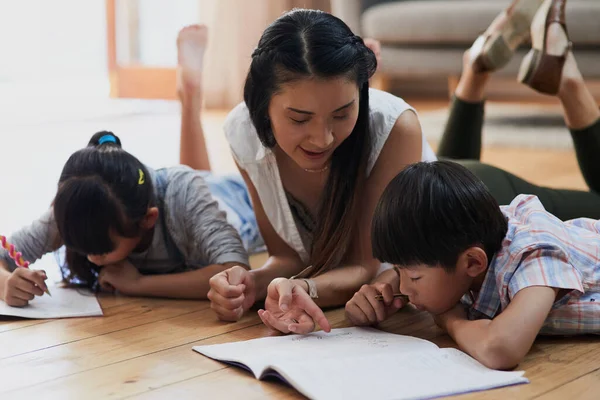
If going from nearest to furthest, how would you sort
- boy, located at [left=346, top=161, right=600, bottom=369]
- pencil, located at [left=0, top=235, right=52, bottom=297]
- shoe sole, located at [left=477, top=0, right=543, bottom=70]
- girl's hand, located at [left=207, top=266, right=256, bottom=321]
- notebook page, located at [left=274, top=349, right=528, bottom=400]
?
notebook page, located at [left=274, top=349, right=528, bottom=400]
boy, located at [left=346, top=161, right=600, bottom=369]
girl's hand, located at [left=207, top=266, right=256, bottom=321]
pencil, located at [left=0, top=235, right=52, bottom=297]
shoe sole, located at [left=477, top=0, right=543, bottom=70]

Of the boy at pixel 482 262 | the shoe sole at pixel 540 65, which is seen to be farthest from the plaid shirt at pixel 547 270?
the shoe sole at pixel 540 65

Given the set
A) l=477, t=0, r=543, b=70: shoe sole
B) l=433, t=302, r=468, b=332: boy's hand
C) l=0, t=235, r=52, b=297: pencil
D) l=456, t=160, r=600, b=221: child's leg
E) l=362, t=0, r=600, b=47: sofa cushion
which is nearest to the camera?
l=433, t=302, r=468, b=332: boy's hand

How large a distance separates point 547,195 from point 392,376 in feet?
2.92

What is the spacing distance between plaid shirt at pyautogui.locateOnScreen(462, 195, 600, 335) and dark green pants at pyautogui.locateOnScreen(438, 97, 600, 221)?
1.58ft

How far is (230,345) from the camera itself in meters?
1.31

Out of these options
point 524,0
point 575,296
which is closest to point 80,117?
point 524,0

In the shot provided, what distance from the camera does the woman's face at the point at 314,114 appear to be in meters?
1.35

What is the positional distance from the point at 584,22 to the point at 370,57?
92.7 inches

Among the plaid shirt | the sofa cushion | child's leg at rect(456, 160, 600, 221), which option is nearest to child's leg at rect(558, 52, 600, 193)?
child's leg at rect(456, 160, 600, 221)

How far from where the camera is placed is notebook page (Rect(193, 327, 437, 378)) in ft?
3.98

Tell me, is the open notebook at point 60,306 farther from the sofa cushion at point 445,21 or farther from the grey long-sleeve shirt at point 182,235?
the sofa cushion at point 445,21

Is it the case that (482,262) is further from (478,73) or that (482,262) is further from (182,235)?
(478,73)

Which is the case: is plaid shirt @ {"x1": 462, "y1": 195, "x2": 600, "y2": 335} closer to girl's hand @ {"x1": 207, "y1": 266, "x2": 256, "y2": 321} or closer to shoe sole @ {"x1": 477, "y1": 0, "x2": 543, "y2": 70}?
girl's hand @ {"x1": 207, "y1": 266, "x2": 256, "y2": 321}

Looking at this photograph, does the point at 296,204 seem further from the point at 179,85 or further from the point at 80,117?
the point at 80,117
